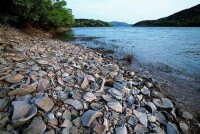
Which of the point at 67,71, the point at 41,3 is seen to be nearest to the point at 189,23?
the point at 41,3

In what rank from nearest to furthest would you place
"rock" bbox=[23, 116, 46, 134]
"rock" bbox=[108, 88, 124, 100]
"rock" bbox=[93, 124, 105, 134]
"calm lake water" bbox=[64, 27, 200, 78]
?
"rock" bbox=[23, 116, 46, 134] → "rock" bbox=[93, 124, 105, 134] → "rock" bbox=[108, 88, 124, 100] → "calm lake water" bbox=[64, 27, 200, 78]

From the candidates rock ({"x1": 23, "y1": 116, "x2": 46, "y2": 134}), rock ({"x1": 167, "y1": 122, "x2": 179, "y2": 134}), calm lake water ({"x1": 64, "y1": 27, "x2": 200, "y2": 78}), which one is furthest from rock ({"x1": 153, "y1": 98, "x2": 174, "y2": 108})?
calm lake water ({"x1": 64, "y1": 27, "x2": 200, "y2": 78})

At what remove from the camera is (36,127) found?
3.69 metres

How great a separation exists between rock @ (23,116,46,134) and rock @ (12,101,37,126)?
0.12 metres

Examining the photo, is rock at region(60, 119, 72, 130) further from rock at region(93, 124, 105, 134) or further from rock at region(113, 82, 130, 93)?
rock at region(113, 82, 130, 93)

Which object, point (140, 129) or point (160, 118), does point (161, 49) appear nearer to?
point (160, 118)

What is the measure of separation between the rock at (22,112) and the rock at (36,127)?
0.12 metres

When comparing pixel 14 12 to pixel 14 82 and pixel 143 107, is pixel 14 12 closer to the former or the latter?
pixel 14 82

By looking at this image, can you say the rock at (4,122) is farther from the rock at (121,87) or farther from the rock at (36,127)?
the rock at (121,87)

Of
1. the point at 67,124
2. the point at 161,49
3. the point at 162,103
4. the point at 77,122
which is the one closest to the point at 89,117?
the point at 77,122

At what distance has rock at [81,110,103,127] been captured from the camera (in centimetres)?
399

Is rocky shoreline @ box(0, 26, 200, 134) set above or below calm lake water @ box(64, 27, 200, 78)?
above

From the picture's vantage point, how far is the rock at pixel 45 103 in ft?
13.5

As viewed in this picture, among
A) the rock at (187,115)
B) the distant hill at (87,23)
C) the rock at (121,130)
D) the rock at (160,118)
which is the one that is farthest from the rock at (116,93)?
the distant hill at (87,23)
